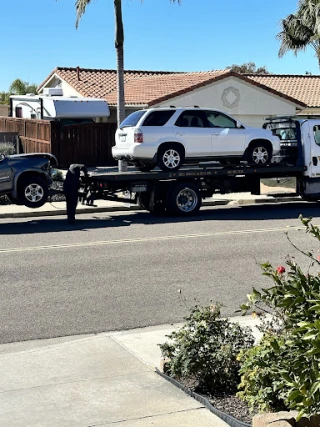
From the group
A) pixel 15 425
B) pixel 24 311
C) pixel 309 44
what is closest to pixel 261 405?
pixel 15 425

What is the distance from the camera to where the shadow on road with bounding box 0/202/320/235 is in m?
16.4

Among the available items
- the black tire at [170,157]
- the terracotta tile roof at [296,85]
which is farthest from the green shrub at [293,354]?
the terracotta tile roof at [296,85]

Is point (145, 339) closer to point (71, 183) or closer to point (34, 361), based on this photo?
point (34, 361)

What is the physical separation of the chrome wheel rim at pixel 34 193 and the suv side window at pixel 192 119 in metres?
3.65

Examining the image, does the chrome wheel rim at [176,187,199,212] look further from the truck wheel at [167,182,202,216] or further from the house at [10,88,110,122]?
the house at [10,88,110,122]

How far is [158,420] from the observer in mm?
5648

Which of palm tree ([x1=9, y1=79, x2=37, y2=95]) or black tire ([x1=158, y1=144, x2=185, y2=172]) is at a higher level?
palm tree ([x1=9, y1=79, x2=37, y2=95])

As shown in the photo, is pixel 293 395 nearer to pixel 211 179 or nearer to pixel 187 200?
pixel 187 200

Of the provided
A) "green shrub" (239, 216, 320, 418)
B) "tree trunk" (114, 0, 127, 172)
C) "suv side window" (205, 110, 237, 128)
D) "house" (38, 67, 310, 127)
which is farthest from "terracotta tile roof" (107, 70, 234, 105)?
"green shrub" (239, 216, 320, 418)

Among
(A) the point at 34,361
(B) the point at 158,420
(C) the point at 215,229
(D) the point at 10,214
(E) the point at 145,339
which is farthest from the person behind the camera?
(D) the point at 10,214

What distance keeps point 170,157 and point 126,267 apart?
21.5 ft

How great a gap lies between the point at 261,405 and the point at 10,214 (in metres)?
14.3

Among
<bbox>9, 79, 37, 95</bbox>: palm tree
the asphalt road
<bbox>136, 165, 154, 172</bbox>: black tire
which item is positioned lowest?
the asphalt road

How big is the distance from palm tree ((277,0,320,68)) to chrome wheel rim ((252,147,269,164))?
549 inches
